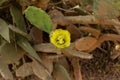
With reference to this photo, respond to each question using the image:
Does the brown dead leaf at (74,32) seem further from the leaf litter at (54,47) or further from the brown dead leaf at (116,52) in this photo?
the brown dead leaf at (116,52)

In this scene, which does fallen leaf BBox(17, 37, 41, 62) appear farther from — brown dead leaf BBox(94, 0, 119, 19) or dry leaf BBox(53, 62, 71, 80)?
brown dead leaf BBox(94, 0, 119, 19)

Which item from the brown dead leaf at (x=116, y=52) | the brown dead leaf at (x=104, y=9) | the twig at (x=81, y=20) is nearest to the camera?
→ the brown dead leaf at (x=104, y=9)

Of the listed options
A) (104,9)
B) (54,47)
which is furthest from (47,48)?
(104,9)

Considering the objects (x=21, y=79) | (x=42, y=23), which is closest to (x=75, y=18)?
(x=42, y=23)

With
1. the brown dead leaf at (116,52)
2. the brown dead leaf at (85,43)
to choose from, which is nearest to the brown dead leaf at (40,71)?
the brown dead leaf at (85,43)

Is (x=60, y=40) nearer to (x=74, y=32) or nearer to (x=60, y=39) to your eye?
(x=60, y=39)

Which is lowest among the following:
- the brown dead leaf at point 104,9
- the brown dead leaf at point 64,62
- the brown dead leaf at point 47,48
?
the brown dead leaf at point 64,62

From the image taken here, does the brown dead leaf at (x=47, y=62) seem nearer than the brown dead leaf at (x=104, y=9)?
No
